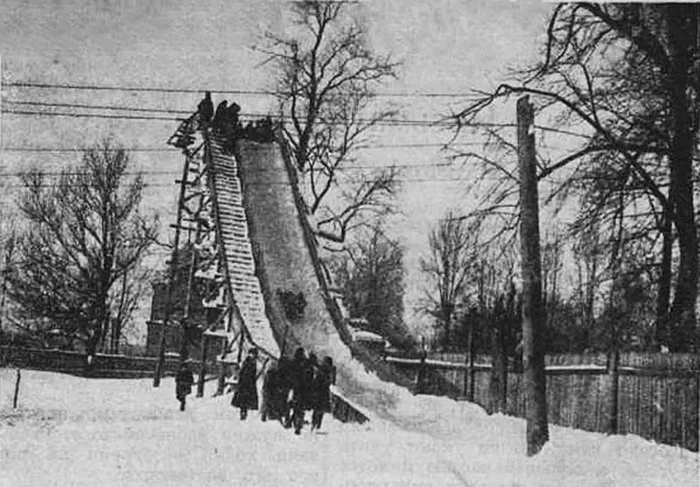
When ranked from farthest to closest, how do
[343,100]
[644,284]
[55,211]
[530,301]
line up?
[55,211]
[343,100]
[644,284]
[530,301]

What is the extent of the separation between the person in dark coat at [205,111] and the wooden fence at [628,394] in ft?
43.2

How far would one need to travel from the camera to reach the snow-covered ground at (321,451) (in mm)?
9141

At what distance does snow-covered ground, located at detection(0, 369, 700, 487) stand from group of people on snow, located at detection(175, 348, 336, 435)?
0.81 ft

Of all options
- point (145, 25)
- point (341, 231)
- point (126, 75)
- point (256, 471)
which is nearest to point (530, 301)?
point (256, 471)

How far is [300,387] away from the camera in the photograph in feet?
44.5

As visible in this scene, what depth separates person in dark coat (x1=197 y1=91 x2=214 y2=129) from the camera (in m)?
25.2

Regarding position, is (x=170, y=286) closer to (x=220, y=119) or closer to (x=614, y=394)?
(x=220, y=119)

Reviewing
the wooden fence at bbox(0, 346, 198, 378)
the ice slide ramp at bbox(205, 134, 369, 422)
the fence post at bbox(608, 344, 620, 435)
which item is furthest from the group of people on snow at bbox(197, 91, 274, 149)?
the fence post at bbox(608, 344, 620, 435)

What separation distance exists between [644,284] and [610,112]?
10.7 feet

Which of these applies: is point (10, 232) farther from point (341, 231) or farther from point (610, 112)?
point (610, 112)

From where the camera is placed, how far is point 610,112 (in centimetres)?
1443

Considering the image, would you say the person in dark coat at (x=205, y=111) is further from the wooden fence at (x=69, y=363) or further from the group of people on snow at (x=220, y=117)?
the wooden fence at (x=69, y=363)

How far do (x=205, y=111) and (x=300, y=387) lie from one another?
14128 millimetres

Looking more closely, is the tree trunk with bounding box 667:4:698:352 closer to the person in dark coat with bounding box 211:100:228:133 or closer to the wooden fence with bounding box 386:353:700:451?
the wooden fence with bounding box 386:353:700:451
